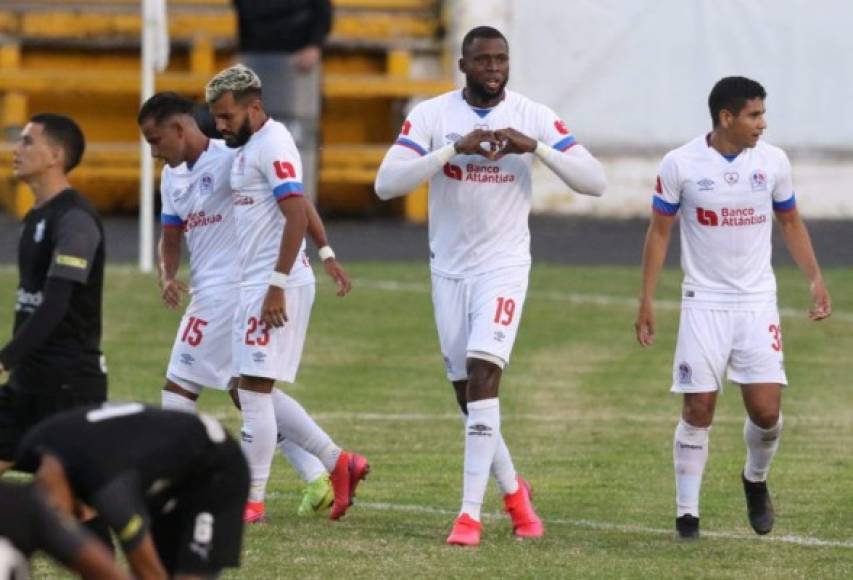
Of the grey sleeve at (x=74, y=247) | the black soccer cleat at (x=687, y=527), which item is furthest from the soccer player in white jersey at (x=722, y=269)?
the grey sleeve at (x=74, y=247)

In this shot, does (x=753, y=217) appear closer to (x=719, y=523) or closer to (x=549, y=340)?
(x=719, y=523)

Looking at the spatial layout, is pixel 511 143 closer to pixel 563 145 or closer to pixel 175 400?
pixel 563 145

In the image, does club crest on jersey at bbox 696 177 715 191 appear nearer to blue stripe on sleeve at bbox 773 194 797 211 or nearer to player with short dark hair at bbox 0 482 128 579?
blue stripe on sleeve at bbox 773 194 797 211

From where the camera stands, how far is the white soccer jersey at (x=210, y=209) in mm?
11086

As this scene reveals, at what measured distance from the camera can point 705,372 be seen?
1048cm

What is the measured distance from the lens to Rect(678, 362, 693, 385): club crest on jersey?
413 inches

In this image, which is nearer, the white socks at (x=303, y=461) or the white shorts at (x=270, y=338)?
the white shorts at (x=270, y=338)

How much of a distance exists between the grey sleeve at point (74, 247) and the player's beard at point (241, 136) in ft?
7.00

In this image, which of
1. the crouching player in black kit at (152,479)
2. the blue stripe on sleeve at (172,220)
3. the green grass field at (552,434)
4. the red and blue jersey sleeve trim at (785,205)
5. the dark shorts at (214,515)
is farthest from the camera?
the blue stripe on sleeve at (172,220)

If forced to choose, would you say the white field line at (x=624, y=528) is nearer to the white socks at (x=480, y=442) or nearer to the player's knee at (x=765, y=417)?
the player's knee at (x=765, y=417)

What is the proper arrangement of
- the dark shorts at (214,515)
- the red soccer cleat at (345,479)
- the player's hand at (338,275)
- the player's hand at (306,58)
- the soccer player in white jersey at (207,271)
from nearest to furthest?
the dark shorts at (214,515)
the player's hand at (338,275)
the red soccer cleat at (345,479)
the soccer player in white jersey at (207,271)
the player's hand at (306,58)

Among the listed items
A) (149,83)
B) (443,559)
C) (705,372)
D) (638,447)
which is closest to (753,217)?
(705,372)

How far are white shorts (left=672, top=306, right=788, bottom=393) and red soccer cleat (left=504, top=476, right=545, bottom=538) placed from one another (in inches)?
33.4

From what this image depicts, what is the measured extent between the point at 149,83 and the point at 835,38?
395 inches
